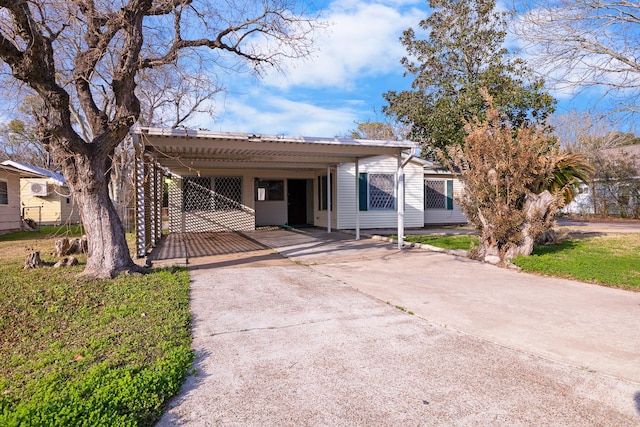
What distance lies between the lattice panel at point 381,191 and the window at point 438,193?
6.23 ft

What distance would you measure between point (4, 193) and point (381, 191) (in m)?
14.5

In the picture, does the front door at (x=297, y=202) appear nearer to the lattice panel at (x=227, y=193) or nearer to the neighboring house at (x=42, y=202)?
the lattice panel at (x=227, y=193)

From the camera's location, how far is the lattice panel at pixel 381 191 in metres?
16.0

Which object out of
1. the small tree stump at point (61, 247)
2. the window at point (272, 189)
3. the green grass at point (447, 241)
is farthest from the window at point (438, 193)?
the small tree stump at point (61, 247)

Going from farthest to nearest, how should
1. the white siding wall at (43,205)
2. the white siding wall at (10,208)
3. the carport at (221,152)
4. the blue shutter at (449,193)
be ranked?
the white siding wall at (43,205) < the blue shutter at (449,193) < the white siding wall at (10,208) < the carport at (221,152)

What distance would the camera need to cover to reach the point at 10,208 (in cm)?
1611

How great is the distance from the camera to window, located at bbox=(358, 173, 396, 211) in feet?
51.7

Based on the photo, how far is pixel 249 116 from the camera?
47.4ft

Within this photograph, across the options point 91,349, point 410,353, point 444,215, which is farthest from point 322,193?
point 91,349

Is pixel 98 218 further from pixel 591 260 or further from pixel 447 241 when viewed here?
pixel 591 260

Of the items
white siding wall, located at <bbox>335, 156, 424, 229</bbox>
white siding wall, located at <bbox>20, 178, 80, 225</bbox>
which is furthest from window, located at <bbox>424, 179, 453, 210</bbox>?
white siding wall, located at <bbox>20, 178, 80, 225</bbox>

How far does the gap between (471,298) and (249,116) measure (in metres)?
11.1

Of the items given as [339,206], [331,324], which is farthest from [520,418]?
[339,206]

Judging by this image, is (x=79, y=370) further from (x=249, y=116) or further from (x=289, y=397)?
(x=249, y=116)
